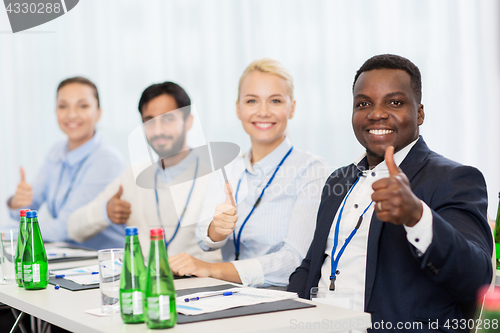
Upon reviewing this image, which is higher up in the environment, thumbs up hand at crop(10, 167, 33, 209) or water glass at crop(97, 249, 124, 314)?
water glass at crop(97, 249, 124, 314)

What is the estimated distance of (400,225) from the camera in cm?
146

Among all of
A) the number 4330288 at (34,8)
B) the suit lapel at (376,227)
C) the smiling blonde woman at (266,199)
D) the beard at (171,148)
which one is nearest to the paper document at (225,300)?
the suit lapel at (376,227)

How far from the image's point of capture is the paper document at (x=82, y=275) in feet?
5.40

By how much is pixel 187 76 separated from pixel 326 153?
1220 mm

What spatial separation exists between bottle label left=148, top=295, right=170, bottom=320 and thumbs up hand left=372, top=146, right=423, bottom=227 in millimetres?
501

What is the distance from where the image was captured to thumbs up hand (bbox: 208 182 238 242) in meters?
1.95

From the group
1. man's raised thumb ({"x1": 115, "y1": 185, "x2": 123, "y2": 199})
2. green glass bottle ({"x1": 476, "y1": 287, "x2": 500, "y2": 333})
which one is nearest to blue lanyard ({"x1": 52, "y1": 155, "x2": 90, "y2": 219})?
man's raised thumb ({"x1": 115, "y1": 185, "x2": 123, "y2": 199})

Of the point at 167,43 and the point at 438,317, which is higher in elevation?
the point at 167,43

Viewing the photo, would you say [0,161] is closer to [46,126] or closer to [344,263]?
[46,126]

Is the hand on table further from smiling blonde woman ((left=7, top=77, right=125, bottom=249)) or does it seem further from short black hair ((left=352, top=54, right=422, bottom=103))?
smiling blonde woman ((left=7, top=77, right=125, bottom=249))

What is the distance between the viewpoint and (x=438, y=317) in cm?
134

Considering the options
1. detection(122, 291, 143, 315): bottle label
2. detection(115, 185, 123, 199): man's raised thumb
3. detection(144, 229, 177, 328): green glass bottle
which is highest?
detection(144, 229, 177, 328): green glass bottle

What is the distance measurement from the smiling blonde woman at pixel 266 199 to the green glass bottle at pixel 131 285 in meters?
0.73

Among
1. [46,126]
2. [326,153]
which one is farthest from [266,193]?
[46,126]
